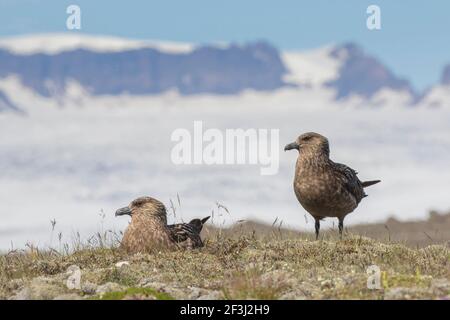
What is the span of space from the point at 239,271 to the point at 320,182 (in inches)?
172

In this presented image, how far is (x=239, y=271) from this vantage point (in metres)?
12.8

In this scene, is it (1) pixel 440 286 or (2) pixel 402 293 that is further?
(1) pixel 440 286

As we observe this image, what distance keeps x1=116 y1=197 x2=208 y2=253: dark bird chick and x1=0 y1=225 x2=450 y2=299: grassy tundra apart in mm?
261

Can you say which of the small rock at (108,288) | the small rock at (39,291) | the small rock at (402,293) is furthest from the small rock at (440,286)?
the small rock at (39,291)

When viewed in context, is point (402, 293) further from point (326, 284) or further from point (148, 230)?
point (148, 230)

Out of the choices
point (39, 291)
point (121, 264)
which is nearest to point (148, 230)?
point (121, 264)

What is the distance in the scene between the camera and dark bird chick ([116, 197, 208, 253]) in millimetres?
15352

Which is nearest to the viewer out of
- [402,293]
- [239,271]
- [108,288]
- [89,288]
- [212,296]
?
[402,293]

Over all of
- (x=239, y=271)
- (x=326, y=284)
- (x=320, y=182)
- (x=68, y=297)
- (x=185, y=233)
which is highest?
(x=320, y=182)

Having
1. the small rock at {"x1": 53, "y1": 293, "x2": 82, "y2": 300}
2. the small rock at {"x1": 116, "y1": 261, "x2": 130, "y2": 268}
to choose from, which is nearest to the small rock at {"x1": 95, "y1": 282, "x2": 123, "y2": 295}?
the small rock at {"x1": 53, "y1": 293, "x2": 82, "y2": 300}

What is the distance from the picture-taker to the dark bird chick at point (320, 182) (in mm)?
16812

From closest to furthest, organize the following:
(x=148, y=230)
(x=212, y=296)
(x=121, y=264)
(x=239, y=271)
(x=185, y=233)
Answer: (x=212, y=296), (x=239, y=271), (x=121, y=264), (x=148, y=230), (x=185, y=233)
